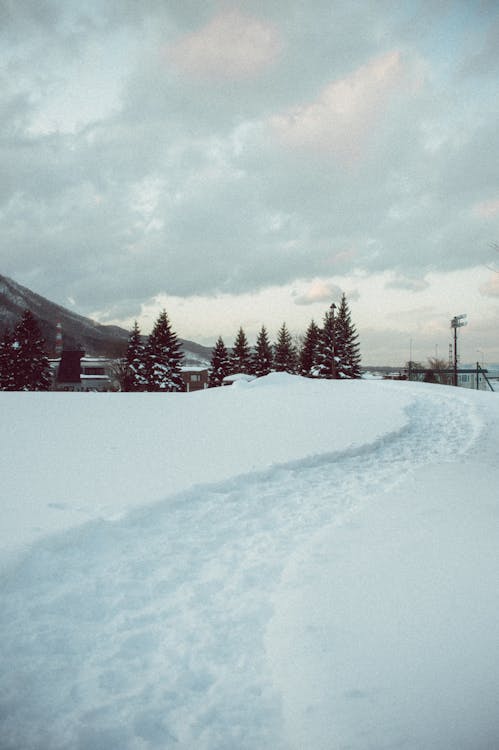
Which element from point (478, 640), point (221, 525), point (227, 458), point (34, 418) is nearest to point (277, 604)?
point (478, 640)

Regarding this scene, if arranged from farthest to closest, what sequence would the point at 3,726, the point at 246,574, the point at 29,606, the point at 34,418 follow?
the point at 34,418, the point at 246,574, the point at 29,606, the point at 3,726

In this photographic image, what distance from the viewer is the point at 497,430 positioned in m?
9.72

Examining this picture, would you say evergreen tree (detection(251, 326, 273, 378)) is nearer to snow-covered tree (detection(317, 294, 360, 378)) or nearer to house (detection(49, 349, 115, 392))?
snow-covered tree (detection(317, 294, 360, 378))

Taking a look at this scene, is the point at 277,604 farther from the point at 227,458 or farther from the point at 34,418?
the point at 34,418

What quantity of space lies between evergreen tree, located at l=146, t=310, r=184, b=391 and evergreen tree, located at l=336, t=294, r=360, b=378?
17.7 m

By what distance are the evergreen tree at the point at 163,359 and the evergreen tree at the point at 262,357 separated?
12171 mm

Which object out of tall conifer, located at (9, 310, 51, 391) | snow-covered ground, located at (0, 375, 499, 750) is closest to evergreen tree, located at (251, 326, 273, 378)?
tall conifer, located at (9, 310, 51, 391)

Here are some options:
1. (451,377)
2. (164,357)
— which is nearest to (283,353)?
(164,357)

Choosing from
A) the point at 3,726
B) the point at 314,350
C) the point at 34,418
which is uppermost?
the point at 314,350

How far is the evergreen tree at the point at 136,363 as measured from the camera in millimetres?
42688

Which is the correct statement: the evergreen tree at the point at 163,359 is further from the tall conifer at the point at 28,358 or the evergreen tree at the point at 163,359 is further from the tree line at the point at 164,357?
the tall conifer at the point at 28,358

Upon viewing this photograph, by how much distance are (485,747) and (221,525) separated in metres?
2.92

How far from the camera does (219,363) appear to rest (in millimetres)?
51188

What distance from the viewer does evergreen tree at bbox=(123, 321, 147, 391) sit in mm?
42688
